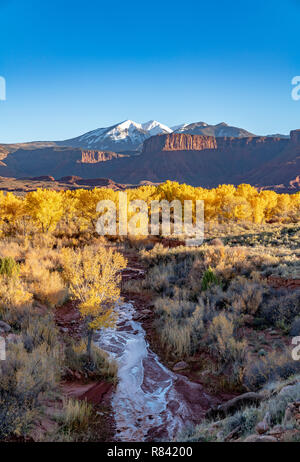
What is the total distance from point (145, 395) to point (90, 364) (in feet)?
4.49

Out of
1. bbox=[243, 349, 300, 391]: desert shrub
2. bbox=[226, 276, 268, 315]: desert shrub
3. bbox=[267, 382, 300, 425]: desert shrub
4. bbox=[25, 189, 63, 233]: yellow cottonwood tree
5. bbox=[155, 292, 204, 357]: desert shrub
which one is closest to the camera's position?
bbox=[267, 382, 300, 425]: desert shrub

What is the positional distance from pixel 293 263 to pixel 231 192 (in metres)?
22.0

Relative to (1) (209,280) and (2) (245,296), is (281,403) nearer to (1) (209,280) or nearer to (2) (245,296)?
(2) (245,296)

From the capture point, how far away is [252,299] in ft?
28.8

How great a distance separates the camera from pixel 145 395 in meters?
5.71

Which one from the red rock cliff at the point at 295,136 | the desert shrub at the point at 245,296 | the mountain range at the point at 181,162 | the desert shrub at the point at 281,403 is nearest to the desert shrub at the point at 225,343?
the desert shrub at the point at 245,296

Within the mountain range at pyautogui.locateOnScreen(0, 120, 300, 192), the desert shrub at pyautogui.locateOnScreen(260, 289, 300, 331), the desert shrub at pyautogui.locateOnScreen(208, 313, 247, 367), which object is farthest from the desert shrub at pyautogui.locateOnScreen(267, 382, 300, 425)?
the mountain range at pyautogui.locateOnScreen(0, 120, 300, 192)

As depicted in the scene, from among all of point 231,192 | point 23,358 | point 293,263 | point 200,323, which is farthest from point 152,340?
point 231,192

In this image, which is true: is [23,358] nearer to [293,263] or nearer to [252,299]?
[252,299]

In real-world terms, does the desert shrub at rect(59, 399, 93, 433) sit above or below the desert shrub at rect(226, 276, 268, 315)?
below

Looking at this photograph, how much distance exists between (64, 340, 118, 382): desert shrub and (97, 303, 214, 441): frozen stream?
0.30 meters

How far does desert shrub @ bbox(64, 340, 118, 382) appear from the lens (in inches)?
238

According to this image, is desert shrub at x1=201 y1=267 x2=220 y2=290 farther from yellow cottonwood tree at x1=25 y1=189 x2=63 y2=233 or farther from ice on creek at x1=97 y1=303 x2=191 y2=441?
yellow cottonwood tree at x1=25 y1=189 x2=63 y2=233

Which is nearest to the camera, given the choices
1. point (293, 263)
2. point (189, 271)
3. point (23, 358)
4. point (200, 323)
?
point (23, 358)
